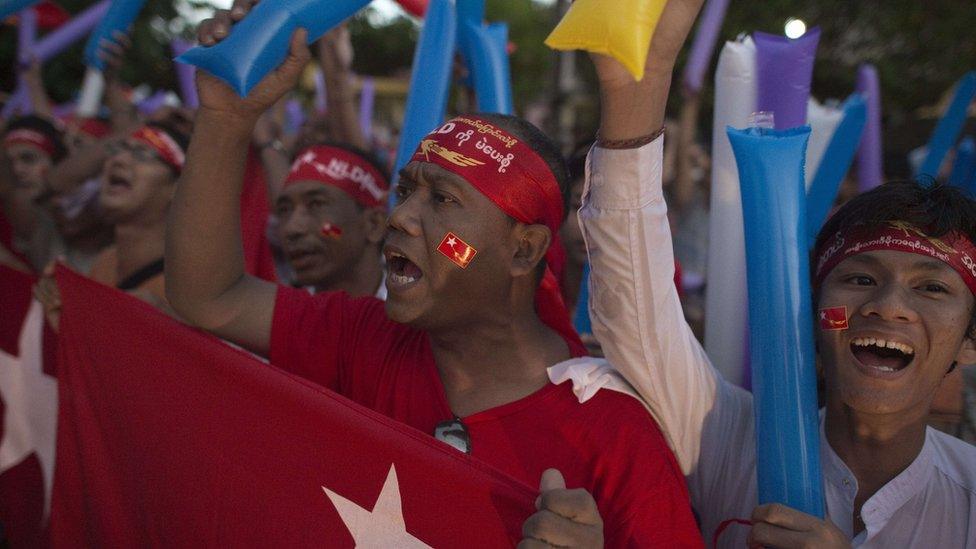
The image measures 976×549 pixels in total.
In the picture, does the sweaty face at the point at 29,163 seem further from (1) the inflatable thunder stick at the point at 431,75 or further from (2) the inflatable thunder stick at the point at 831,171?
(2) the inflatable thunder stick at the point at 831,171

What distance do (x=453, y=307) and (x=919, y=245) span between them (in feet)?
3.38

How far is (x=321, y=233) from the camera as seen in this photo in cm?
338

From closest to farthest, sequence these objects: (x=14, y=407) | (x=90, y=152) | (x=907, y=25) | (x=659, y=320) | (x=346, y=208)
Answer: (x=659, y=320), (x=14, y=407), (x=346, y=208), (x=90, y=152), (x=907, y=25)

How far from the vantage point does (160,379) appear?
2189mm

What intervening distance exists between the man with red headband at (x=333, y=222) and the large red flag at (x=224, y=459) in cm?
103

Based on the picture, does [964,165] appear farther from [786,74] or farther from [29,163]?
[29,163]

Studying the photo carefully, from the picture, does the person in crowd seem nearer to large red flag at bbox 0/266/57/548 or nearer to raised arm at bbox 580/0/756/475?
large red flag at bbox 0/266/57/548

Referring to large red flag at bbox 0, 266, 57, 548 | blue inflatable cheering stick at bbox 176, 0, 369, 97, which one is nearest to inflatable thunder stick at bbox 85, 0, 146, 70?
large red flag at bbox 0, 266, 57, 548

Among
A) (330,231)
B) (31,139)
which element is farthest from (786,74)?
(31,139)

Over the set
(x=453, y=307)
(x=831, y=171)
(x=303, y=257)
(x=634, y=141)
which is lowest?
(x=303, y=257)

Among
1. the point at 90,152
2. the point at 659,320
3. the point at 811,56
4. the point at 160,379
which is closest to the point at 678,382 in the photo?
the point at 659,320

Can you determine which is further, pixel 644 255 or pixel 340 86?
pixel 340 86

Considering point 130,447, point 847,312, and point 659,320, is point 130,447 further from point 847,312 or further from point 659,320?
point 847,312

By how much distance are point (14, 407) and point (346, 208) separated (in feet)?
4.48
